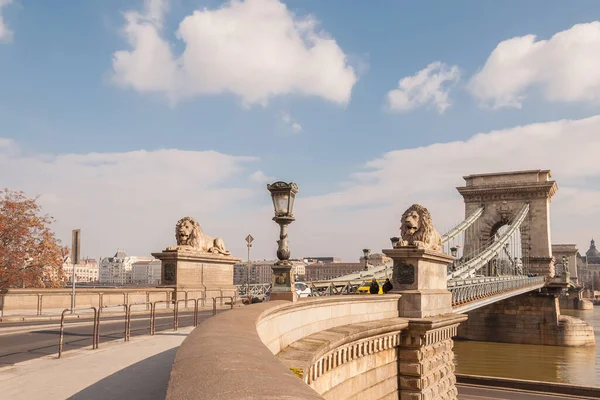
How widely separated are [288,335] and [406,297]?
25.1 ft

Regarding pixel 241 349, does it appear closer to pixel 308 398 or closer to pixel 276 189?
pixel 308 398

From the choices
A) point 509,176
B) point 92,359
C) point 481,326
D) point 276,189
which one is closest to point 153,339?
point 92,359

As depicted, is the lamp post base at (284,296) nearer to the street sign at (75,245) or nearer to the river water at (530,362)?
the street sign at (75,245)

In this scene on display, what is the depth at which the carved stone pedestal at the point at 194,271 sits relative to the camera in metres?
20.8

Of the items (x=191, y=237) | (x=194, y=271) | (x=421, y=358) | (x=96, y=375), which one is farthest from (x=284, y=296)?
(x=191, y=237)

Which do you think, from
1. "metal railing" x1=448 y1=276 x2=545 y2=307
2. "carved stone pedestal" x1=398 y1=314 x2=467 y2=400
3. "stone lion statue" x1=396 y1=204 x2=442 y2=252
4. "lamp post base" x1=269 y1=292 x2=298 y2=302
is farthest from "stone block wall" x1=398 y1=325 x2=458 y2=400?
"metal railing" x1=448 y1=276 x2=545 y2=307

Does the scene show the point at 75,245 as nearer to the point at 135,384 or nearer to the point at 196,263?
the point at 196,263

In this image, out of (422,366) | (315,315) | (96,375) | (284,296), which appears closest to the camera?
(96,375)

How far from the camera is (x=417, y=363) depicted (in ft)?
49.7

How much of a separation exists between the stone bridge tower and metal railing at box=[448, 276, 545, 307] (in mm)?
12926

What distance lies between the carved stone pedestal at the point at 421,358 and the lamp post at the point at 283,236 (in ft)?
18.6

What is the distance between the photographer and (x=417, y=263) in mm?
15922

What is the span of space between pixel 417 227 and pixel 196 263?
375 inches

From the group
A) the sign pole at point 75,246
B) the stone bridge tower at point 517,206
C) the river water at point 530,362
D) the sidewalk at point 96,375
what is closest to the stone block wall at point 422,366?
the sidewalk at point 96,375
